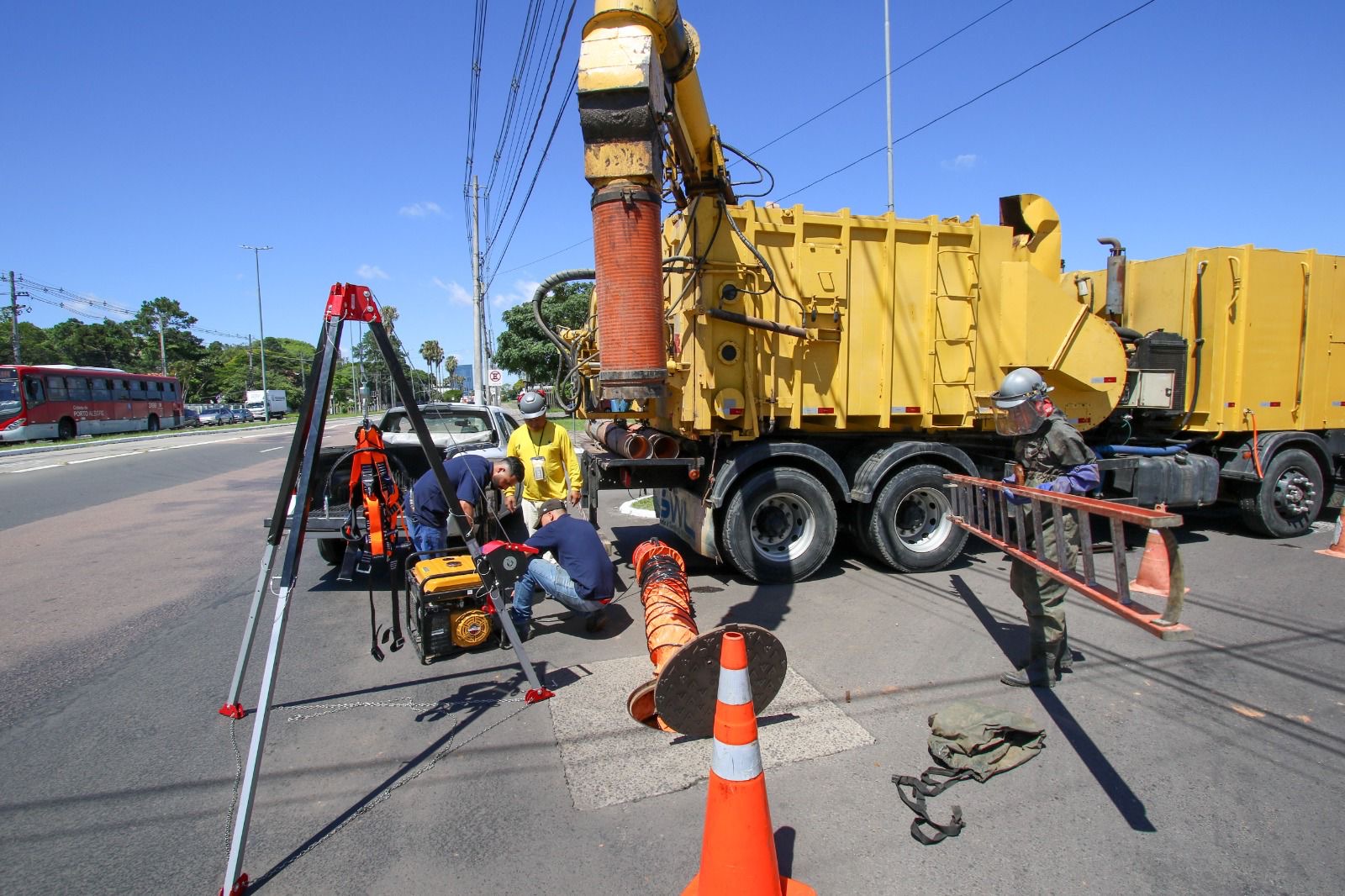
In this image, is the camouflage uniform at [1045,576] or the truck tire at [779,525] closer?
the camouflage uniform at [1045,576]

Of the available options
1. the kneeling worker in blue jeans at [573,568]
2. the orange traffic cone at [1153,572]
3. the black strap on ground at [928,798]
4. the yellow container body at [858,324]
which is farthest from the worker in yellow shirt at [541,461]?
the orange traffic cone at [1153,572]

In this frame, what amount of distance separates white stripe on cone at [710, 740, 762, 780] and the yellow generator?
99.1 inches

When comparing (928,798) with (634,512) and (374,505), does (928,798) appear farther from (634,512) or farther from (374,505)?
(634,512)

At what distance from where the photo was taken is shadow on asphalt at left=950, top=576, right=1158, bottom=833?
301 cm

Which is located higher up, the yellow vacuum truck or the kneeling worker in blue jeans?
the yellow vacuum truck

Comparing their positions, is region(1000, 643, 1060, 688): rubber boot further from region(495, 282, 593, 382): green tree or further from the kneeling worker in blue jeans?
region(495, 282, 593, 382): green tree

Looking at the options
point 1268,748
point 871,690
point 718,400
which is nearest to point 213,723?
point 871,690

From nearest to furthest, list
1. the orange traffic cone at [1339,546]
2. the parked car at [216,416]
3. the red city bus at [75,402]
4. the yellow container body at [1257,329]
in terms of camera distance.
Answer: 1. the orange traffic cone at [1339,546]
2. the yellow container body at [1257,329]
3. the red city bus at [75,402]
4. the parked car at [216,416]

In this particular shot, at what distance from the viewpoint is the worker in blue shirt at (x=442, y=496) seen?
18.2ft

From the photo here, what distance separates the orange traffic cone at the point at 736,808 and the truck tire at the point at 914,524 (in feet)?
14.8

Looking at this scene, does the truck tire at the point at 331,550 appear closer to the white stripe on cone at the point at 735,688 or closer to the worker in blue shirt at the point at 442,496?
the worker in blue shirt at the point at 442,496

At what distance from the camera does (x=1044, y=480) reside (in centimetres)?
438

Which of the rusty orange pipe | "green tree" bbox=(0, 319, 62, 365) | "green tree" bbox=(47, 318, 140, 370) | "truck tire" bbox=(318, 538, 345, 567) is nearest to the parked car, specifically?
"green tree" bbox=(0, 319, 62, 365)

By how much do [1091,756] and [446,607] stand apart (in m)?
3.73
